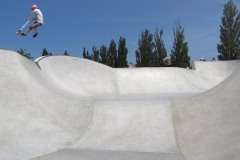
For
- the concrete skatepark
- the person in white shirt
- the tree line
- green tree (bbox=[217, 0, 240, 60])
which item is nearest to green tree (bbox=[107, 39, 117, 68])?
the tree line

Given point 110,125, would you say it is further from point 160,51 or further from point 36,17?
point 160,51

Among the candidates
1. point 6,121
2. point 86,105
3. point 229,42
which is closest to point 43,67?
point 86,105

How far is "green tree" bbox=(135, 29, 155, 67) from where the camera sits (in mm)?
41000

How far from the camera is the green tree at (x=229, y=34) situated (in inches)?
1507

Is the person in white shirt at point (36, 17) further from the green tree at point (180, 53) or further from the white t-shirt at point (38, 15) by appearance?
the green tree at point (180, 53)

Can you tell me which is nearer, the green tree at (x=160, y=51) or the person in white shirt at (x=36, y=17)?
the person in white shirt at (x=36, y=17)

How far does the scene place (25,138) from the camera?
654 centimetres

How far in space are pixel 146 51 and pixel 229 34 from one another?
40.1 feet

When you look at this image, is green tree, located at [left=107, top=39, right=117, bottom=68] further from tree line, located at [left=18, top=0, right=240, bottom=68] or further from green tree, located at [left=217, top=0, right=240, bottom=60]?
green tree, located at [left=217, top=0, right=240, bottom=60]

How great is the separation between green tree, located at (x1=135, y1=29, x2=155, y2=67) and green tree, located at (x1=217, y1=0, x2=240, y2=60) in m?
9.94

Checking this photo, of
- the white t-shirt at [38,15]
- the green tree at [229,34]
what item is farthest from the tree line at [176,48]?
the white t-shirt at [38,15]

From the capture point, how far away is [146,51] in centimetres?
4122

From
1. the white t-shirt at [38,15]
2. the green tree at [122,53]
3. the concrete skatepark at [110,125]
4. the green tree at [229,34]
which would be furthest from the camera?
the green tree at [122,53]

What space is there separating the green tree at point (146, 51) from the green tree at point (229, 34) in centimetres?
994
